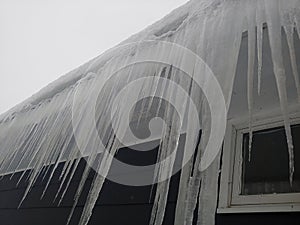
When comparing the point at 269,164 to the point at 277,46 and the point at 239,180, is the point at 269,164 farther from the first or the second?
the point at 277,46

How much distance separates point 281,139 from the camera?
5.08 ft

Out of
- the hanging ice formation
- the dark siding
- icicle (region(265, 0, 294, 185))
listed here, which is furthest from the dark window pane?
icicle (region(265, 0, 294, 185))

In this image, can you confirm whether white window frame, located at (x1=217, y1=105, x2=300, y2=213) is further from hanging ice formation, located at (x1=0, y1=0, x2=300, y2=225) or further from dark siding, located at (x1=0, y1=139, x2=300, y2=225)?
hanging ice formation, located at (x1=0, y1=0, x2=300, y2=225)

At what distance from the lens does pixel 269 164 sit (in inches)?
61.5

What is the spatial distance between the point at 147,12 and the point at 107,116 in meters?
9.63

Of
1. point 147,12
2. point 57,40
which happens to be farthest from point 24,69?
point 147,12

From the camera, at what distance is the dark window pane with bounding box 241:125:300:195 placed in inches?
56.9

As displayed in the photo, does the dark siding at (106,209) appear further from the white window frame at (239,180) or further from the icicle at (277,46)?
the icicle at (277,46)

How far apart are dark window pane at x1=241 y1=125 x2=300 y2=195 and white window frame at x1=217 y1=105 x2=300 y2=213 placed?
3 cm

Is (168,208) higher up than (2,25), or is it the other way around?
(2,25)

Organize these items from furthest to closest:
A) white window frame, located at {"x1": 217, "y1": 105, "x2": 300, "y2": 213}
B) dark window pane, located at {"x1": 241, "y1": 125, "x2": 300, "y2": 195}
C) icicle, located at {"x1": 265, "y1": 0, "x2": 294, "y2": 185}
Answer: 1. dark window pane, located at {"x1": 241, "y1": 125, "x2": 300, "y2": 195}
2. white window frame, located at {"x1": 217, "y1": 105, "x2": 300, "y2": 213}
3. icicle, located at {"x1": 265, "y1": 0, "x2": 294, "y2": 185}

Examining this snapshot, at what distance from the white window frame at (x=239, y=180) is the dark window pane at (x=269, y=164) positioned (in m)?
0.03

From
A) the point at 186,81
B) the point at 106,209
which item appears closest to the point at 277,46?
the point at 186,81

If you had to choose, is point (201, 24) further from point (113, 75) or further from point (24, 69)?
point (24, 69)
